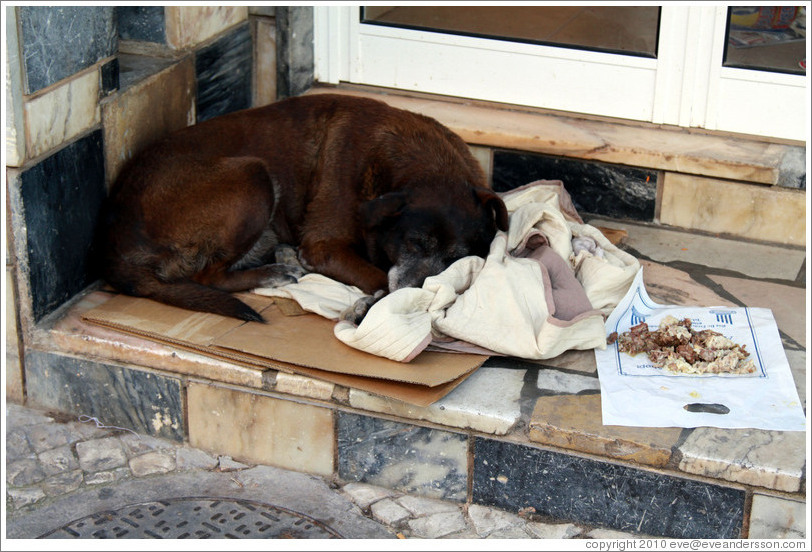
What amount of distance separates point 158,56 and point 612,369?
254cm

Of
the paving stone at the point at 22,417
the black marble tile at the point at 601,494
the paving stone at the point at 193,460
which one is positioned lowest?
the paving stone at the point at 193,460

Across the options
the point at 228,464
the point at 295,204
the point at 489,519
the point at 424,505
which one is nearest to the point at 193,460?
the point at 228,464

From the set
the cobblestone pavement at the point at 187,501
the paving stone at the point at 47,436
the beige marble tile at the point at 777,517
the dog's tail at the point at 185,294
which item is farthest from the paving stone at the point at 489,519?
the paving stone at the point at 47,436

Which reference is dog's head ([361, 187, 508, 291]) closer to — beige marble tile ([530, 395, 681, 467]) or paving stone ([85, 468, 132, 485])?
beige marble tile ([530, 395, 681, 467])

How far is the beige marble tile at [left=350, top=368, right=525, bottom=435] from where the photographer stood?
3227 mm

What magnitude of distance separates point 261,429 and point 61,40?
1.62m

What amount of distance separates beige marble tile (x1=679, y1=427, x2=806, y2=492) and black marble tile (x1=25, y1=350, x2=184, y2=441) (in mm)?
1870

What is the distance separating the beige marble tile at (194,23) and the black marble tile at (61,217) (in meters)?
0.80

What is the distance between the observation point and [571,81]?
16.2 feet

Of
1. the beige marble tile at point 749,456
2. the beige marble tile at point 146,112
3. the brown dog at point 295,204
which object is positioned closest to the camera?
the beige marble tile at point 749,456

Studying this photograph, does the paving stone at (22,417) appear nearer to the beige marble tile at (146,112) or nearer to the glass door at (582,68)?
the beige marble tile at (146,112)

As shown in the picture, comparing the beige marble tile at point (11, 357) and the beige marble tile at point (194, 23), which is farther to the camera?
the beige marble tile at point (194, 23)

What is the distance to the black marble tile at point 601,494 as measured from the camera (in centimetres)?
305

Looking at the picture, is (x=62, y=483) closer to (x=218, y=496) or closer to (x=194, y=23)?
(x=218, y=496)
